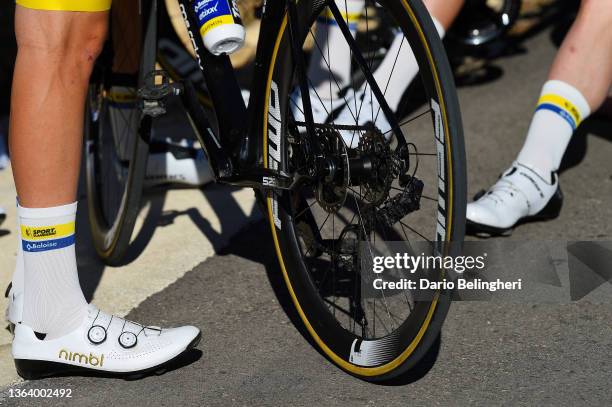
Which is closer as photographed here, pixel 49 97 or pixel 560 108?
pixel 49 97

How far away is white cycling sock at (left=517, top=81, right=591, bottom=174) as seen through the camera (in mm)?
3621

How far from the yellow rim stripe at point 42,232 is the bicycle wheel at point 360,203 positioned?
0.58 m

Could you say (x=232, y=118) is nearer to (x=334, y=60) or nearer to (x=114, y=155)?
(x=114, y=155)

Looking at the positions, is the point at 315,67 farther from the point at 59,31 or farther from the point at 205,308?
the point at 59,31

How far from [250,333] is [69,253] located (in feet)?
1.98

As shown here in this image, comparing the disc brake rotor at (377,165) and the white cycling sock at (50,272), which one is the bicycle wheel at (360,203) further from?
the white cycling sock at (50,272)

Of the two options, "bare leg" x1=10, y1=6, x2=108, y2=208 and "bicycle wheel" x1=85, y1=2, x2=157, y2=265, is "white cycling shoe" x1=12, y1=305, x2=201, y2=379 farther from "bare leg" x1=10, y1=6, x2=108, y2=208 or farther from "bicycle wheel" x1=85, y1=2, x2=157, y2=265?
"bicycle wheel" x1=85, y1=2, x2=157, y2=265

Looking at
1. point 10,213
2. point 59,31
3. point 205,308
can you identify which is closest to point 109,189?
point 10,213

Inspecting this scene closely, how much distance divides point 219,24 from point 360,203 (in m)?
0.59

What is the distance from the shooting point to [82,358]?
8.73ft

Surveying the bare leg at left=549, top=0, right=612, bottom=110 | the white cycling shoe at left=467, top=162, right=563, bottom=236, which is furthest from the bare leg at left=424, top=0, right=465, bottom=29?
the white cycling shoe at left=467, top=162, right=563, bottom=236

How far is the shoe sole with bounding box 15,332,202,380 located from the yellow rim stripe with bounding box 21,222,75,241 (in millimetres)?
337

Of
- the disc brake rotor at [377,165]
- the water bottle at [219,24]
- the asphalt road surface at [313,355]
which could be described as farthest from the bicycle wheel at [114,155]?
the disc brake rotor at [377,165]

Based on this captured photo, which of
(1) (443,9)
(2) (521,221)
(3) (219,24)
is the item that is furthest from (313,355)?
(1) (443,9)
